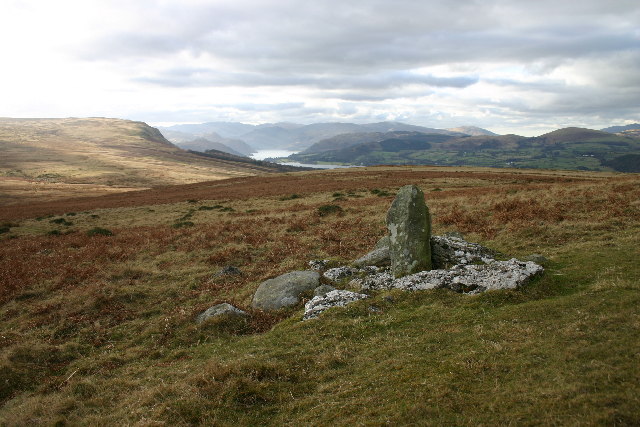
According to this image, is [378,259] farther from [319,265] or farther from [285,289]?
[285,289]

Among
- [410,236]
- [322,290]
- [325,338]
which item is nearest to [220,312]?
[322,290]

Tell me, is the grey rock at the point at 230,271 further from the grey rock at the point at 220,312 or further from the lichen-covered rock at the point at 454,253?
the lichen-covered rock at the point at 454,253

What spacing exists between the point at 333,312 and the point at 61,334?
9868 mm

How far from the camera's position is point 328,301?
43.7ft

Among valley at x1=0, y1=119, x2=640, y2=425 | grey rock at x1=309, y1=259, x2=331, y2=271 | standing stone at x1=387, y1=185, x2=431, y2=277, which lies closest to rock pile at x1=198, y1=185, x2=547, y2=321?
standing stone at x1=387, y1=185, x2=431, y2=277

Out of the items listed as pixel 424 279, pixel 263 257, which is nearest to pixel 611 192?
pixel 424 279

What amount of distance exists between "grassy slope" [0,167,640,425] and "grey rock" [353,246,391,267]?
369 centimetres

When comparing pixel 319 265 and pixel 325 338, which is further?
pixel 319 265

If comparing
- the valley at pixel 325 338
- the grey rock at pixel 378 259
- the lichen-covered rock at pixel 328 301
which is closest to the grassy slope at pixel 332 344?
the valley at pixel 325 338

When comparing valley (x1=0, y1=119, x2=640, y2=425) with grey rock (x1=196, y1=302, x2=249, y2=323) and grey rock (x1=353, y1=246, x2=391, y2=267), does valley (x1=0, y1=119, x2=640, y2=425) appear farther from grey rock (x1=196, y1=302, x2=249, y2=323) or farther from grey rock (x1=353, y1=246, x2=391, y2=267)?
grey rock (x1=353, y1=246, x2=391, y2=267)

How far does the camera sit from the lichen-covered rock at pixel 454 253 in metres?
15.3

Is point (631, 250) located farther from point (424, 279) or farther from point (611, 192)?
point (611, 192)

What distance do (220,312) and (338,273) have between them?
17.2 ft

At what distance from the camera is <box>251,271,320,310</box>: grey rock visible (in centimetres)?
1461
